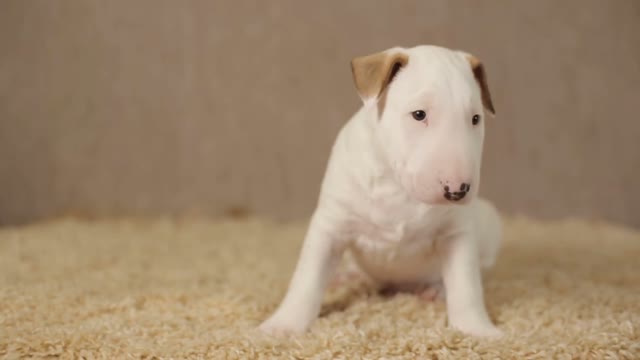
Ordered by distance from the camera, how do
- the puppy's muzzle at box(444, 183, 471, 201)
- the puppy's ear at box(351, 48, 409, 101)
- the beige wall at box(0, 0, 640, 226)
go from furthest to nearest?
the beige wall at box(0, 0, 640, 226) → the puppy's ear at box(351, 48, 409, 101) → the puppy's muzzle at box(444, 183, 471, 201)

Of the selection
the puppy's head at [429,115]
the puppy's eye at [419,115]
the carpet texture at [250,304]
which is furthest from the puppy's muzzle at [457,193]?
the carpet texture at [250,304]

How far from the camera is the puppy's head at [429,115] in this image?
121 centimetres

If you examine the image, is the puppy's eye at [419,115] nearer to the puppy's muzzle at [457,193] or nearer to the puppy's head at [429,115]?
the puppy's head at [429,115]

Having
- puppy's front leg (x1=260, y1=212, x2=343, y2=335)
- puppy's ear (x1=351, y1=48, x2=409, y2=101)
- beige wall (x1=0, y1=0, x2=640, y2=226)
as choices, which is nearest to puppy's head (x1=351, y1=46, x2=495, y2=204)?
puppy's ear (x1=351, y1=48, x2=409, y2=101)

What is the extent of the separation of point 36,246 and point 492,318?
1.42 meters

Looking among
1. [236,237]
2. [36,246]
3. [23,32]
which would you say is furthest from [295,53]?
[36,246]

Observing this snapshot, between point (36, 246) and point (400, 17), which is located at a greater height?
point (400, 17)

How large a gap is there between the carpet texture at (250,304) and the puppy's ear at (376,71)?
42cm

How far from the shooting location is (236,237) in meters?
2.65

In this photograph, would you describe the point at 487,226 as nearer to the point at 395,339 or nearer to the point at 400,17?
the point at 395,339

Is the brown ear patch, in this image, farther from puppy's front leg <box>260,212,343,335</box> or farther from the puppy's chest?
puppy's front leg <box>260,212,343,335</box>

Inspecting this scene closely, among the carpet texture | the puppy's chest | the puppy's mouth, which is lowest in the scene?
the carpet texture

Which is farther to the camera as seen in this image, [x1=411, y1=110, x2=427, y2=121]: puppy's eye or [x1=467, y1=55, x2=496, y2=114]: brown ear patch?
[x1=467, y1=55, x2=496, y2=114]: brown ear patch

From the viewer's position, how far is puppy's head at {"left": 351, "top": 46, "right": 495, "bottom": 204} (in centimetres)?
121
